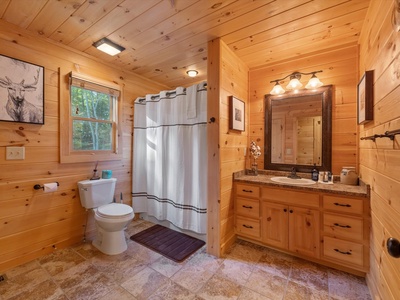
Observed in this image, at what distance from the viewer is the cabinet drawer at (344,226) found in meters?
1.62

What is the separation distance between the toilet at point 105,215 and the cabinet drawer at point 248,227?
123 cm

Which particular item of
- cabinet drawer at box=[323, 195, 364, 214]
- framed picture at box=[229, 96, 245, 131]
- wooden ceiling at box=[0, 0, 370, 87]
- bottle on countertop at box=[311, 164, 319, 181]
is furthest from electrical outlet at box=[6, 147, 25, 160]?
bottle on countertop at box=[311, 164, 319, 181]

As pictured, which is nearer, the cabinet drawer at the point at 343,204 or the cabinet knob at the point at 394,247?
the cabinet knob at the point at 394,247

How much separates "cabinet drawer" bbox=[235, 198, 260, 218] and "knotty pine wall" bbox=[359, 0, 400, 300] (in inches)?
38.0

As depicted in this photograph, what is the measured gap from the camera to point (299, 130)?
90.2 inches

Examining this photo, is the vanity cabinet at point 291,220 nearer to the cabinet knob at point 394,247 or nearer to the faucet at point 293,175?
the faucet at point 293,175

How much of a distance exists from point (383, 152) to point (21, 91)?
3006mm

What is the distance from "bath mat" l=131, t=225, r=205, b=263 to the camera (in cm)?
204

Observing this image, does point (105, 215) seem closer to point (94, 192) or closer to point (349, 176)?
point (94, 192)

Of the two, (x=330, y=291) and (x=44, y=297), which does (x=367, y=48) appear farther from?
(x=44, y=297)

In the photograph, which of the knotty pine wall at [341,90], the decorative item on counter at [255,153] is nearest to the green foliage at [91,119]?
the decorative item on counter at [255,153]

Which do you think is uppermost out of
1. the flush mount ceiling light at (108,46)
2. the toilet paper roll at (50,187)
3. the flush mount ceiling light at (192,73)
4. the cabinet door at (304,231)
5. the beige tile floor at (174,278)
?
the flush mount ceiling light at (192,73)

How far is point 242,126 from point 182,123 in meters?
0.78

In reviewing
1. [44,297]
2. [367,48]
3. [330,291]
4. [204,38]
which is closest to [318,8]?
[367,48]
